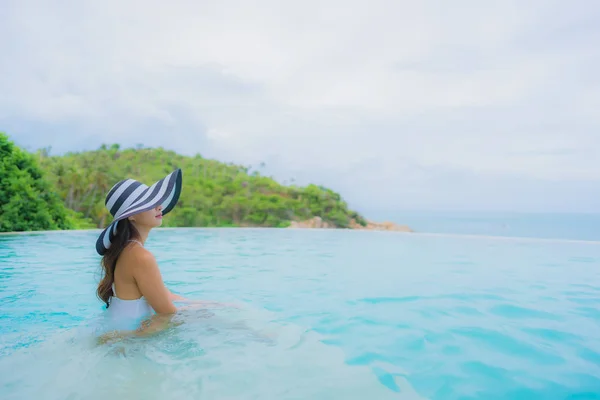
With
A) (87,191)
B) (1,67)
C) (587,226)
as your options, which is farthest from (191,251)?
(1,67)

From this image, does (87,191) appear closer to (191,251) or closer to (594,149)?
(191,251)

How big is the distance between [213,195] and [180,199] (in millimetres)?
1553

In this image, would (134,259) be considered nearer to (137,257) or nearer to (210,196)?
(137,257)

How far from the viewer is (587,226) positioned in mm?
11430

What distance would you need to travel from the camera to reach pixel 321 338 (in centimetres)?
246

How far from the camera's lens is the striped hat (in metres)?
2.05

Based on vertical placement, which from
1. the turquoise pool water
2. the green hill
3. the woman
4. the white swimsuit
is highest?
the green hill

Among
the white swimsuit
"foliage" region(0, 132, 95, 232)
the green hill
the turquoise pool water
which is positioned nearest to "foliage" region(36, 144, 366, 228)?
the green hill

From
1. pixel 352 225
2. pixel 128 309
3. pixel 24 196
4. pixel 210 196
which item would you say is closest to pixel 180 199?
pixel 210 196

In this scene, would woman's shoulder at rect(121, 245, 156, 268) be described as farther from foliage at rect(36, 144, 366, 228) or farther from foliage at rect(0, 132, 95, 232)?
foliage at rect(36, 144, 366, 228)

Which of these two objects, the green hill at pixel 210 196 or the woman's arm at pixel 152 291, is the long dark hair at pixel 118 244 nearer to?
the woman's arm at pixel 152 291

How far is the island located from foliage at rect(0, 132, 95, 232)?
2 centimetres

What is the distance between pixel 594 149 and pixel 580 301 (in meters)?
19.8

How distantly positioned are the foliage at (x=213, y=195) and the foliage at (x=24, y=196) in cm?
266
